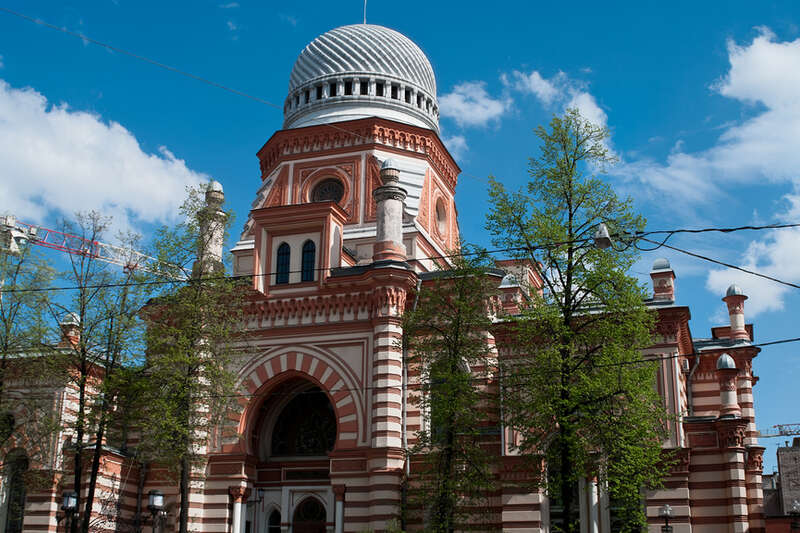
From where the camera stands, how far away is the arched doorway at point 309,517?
34594mm

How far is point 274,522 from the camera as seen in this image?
35.5 m

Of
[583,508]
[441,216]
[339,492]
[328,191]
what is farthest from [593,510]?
[328,191]

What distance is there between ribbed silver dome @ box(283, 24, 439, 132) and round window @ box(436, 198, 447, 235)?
4366 millimetres

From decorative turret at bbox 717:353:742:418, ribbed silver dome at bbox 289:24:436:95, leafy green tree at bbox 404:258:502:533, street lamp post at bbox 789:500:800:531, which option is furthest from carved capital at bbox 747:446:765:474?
ribbed silver dome at bbox 289:24:436:95

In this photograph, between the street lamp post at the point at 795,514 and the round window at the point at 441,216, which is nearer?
the round window at the point at 441,216

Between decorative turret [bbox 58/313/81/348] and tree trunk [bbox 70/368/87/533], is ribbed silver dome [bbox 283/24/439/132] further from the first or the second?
tree trunk [bbox 70/368/87/533]

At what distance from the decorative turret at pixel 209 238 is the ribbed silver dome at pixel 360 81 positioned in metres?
13.9

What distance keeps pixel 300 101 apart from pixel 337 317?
16.6 meters

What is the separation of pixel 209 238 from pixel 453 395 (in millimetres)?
10366

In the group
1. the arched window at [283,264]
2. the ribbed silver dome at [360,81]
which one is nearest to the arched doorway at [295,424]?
the arched window at [283,264]

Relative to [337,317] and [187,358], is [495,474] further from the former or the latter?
[187,358]

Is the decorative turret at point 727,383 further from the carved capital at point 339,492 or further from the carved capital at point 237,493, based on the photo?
the carved capital at point 237,493

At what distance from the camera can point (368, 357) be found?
112 ft

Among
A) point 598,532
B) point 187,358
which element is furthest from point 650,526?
point 187,358
